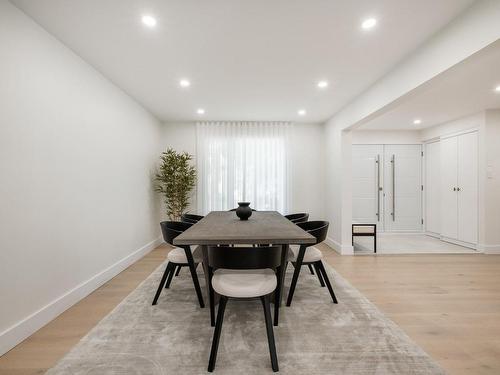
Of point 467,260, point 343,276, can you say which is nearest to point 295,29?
point 343,276

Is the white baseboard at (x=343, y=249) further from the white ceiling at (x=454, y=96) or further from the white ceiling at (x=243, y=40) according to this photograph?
the white ceiling at (x=243, y=40)

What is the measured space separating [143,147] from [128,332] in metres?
3.15

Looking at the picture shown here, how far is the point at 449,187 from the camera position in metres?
5.16

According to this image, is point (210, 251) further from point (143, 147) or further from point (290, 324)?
point (143, 147)

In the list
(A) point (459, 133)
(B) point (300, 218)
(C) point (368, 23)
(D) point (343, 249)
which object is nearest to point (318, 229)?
(B) point (300, 218)

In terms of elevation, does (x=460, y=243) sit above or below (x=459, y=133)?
below

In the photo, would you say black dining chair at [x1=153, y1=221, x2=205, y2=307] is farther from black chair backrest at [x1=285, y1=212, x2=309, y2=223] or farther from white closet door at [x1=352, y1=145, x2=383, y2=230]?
white closet door at [x1=352, y1=145, x2=383, y2=230]

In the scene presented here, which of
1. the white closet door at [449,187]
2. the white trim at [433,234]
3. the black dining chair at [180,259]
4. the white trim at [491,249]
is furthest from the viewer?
the white trim at [433,234]

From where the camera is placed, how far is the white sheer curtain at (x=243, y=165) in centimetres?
524

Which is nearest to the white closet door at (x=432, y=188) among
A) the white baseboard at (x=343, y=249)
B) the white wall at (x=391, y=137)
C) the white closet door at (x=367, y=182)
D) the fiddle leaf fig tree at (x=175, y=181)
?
the white wall at (x=391, y=137)

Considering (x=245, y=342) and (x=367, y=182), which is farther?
(x=367, y=182)

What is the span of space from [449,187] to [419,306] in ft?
12.8

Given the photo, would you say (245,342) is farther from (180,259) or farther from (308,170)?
(308,170)

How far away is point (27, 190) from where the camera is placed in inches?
79.2
